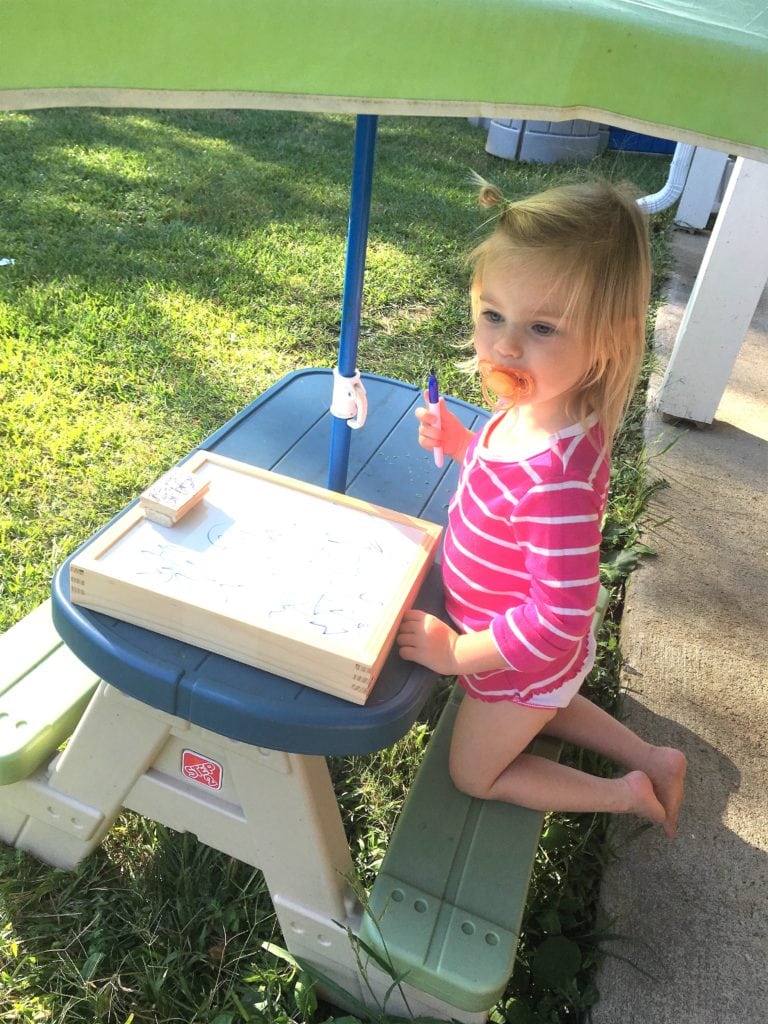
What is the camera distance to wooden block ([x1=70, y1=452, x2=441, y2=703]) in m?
1.12

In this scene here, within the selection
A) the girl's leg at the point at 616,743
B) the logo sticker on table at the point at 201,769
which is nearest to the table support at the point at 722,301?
the girl's leg at the point at 616,743

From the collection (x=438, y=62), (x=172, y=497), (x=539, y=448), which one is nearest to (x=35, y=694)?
(x=172, y=497)

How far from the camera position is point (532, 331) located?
1194mm

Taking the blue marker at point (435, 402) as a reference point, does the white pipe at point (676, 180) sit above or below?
below

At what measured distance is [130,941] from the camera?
1442mm

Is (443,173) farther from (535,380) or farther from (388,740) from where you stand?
(388,740)

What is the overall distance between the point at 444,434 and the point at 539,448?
0.36 meters

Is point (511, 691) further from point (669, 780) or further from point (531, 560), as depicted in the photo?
point (669, 780)

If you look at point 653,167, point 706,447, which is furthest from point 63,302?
point 653,167

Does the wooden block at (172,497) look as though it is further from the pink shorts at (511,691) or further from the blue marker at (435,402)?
the pink shorts at (511,691)

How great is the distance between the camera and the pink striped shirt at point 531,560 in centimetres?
119

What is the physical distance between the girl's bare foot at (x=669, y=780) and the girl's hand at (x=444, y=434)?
0.68m

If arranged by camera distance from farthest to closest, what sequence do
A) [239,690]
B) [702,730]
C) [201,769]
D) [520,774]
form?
[702,730] < [520,774] < [201,769] < [239,690]

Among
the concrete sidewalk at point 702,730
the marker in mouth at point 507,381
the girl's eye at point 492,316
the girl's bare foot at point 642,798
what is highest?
the girl's eye at point 492,316
